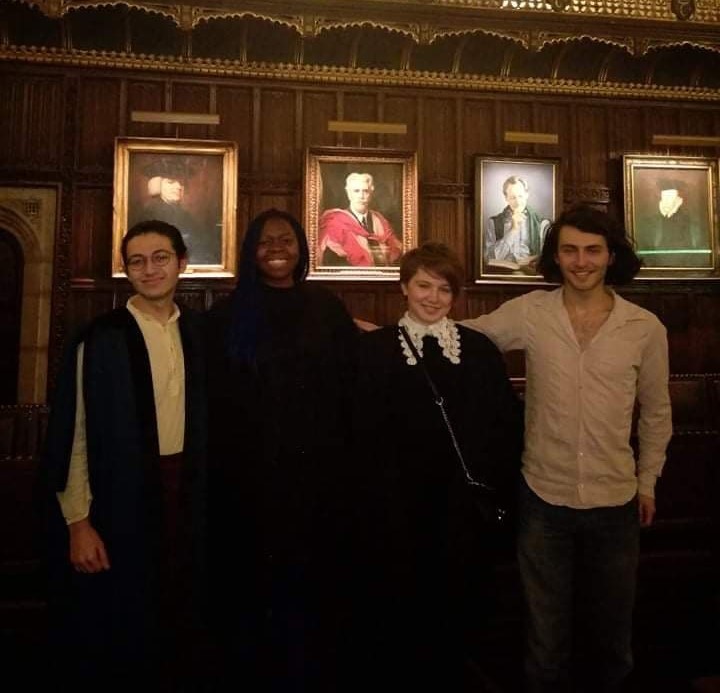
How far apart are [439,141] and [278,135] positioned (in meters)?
1.39

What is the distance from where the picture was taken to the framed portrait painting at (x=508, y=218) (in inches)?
181

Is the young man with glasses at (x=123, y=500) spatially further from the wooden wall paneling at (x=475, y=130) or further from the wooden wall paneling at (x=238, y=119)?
the wooden wall paneling at (x=475, y=130)

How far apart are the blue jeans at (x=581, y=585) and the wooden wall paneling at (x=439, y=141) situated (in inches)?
139

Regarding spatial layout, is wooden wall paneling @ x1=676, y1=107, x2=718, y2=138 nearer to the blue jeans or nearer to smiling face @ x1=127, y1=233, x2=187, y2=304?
the blue jeans

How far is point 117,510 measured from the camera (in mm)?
1689

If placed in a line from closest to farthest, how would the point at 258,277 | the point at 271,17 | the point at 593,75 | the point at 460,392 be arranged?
the point at 460,392, the point at 258,277, the point at 271,17, the point at 593,75

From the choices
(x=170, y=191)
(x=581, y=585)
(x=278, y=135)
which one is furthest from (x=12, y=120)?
(x=581, y=585)

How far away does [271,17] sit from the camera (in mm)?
4098

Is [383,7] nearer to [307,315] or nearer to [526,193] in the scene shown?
[526,193]

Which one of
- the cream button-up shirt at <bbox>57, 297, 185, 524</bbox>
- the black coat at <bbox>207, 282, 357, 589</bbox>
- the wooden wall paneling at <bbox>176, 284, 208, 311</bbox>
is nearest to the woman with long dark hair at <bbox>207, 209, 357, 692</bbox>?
the black coat at <bbox>207, 282, 357, 589</bbox>

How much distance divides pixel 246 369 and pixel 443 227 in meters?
3.35

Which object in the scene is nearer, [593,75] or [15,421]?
[15,421]

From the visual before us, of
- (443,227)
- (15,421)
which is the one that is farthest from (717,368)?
(15,421)

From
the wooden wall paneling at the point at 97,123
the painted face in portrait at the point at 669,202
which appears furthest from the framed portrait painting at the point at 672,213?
the wooden wall paneling at the point at 97,123
